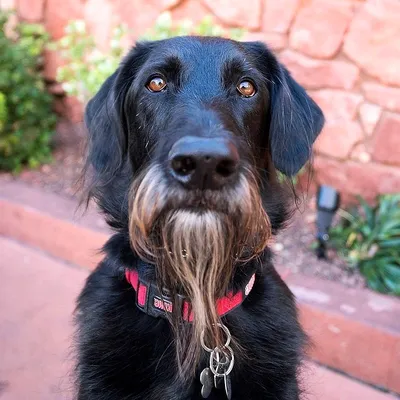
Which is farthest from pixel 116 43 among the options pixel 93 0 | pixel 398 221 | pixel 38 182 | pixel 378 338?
pixel 378 338

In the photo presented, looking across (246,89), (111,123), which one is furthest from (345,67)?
(111,123)

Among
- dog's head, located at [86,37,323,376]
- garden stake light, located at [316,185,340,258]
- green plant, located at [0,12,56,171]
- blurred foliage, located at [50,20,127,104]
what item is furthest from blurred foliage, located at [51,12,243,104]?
dog's head, located at [86,37,323,376]

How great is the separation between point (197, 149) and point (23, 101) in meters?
3.50

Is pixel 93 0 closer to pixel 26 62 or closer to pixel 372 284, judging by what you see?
pixel 26 62

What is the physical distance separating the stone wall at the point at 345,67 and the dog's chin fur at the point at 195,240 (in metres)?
2.21

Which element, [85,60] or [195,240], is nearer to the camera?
[195,240]

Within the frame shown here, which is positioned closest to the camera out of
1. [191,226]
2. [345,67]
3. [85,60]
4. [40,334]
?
[191,226]

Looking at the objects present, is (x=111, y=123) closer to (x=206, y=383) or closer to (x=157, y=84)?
(x=157, y=84)

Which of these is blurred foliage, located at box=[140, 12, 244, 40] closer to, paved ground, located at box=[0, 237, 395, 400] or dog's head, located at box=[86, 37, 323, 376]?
dog's head, located at box=[86, 37, 323, 376]

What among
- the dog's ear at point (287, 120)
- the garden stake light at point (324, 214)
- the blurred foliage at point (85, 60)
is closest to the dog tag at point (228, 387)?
the dog's ear at point (287, 120)

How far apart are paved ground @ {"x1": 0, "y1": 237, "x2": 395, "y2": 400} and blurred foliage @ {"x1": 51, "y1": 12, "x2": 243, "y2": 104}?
4.49 feet

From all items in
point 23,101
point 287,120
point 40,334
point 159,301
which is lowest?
point 40,334

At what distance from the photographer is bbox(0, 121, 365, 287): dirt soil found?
3146 mm

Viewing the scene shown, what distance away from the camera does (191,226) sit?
1434mm
